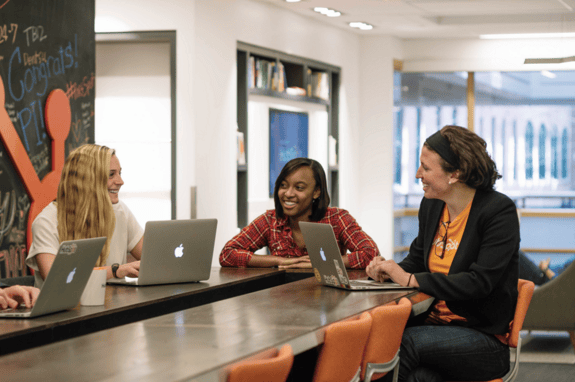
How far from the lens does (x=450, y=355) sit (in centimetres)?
271

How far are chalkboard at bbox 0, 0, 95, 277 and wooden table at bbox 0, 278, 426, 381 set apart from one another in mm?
1752

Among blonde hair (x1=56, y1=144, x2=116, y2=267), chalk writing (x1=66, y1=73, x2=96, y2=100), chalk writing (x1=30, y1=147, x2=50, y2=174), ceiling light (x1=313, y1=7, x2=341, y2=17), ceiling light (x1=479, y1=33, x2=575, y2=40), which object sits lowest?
blonde hair (x1=56, y1=144, x2=116, y2=267)

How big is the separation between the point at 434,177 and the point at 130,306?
1.27m

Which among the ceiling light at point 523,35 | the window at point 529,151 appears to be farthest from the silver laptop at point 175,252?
the window at point 529,151

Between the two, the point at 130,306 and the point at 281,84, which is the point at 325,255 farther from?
the point at 281,84

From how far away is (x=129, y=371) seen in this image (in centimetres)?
166

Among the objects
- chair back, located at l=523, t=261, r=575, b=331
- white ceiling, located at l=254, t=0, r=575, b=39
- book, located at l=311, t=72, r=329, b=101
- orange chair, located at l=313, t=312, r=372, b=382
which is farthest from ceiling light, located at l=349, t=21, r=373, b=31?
orange chair, located at l=313, t=312, r=372, b=382

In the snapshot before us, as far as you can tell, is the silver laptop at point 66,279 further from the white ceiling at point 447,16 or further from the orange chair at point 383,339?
the white ceiling at point 447,16

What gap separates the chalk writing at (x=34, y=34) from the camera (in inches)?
157

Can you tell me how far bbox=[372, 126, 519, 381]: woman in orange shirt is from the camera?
8.98 ft

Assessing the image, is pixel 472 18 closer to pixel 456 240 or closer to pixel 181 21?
pixel 181 21

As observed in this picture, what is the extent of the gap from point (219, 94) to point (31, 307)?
4195mm

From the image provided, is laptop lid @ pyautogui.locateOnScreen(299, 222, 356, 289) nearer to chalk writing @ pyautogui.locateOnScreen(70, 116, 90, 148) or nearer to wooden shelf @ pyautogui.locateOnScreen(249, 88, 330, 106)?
chalk writing @ pyautogui.locateOnScreen(70, 116, 90, 148)

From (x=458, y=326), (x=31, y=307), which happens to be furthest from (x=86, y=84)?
(x=458, y=326)
